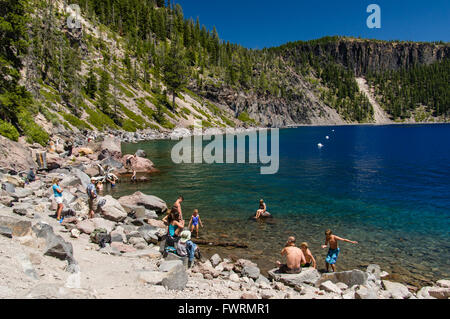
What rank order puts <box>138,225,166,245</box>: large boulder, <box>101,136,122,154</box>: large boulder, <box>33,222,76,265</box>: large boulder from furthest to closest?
1. <box>101,136,122,154</box>: large boulder
2. <box>138,225,166,245</box>: large boulder
3. <box>33,222,76,265</box>: large boulder

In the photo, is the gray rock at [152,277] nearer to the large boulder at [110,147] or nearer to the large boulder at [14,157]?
the large boulder at [14,157]

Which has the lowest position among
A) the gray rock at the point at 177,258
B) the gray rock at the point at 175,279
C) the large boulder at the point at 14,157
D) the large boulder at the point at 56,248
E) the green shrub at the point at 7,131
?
the gray rock at the point at 177,258

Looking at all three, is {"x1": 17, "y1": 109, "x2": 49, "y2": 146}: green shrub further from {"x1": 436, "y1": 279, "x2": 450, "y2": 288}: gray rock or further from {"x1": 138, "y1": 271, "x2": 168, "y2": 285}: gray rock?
{"x1": 436, "y1": 279, "x2": 450, "y2": 288}: gray rock

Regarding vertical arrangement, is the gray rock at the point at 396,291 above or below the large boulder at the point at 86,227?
below

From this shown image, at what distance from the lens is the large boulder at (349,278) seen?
11.7 m

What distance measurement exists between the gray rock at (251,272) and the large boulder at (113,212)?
32.6 feet

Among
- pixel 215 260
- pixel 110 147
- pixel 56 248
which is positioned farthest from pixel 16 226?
pixel 110 147

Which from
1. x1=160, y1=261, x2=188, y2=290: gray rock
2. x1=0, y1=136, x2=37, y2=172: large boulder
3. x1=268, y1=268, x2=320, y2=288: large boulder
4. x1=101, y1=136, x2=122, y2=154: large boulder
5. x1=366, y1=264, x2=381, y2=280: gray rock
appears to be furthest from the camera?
x1=101, y1=136, x2=122, y2=154: large boulder

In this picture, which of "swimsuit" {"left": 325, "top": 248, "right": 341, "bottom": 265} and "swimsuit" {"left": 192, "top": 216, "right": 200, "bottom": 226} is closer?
"swimsuit" {"left": 325, "top": 248, "right": 341, "bottom": 265}

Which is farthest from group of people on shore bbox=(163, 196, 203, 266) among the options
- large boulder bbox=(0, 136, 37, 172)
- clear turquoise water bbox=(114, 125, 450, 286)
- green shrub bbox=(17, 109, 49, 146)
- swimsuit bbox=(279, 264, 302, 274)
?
green shrub bbox=(17, 109, 49, 146)

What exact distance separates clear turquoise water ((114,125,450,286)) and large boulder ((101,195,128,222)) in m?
5.07

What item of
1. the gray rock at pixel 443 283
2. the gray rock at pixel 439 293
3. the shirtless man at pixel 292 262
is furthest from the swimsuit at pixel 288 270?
the gray rock at pixel 443 283

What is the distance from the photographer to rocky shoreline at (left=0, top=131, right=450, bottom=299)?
28.6 ft

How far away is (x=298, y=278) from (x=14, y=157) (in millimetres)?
28651
